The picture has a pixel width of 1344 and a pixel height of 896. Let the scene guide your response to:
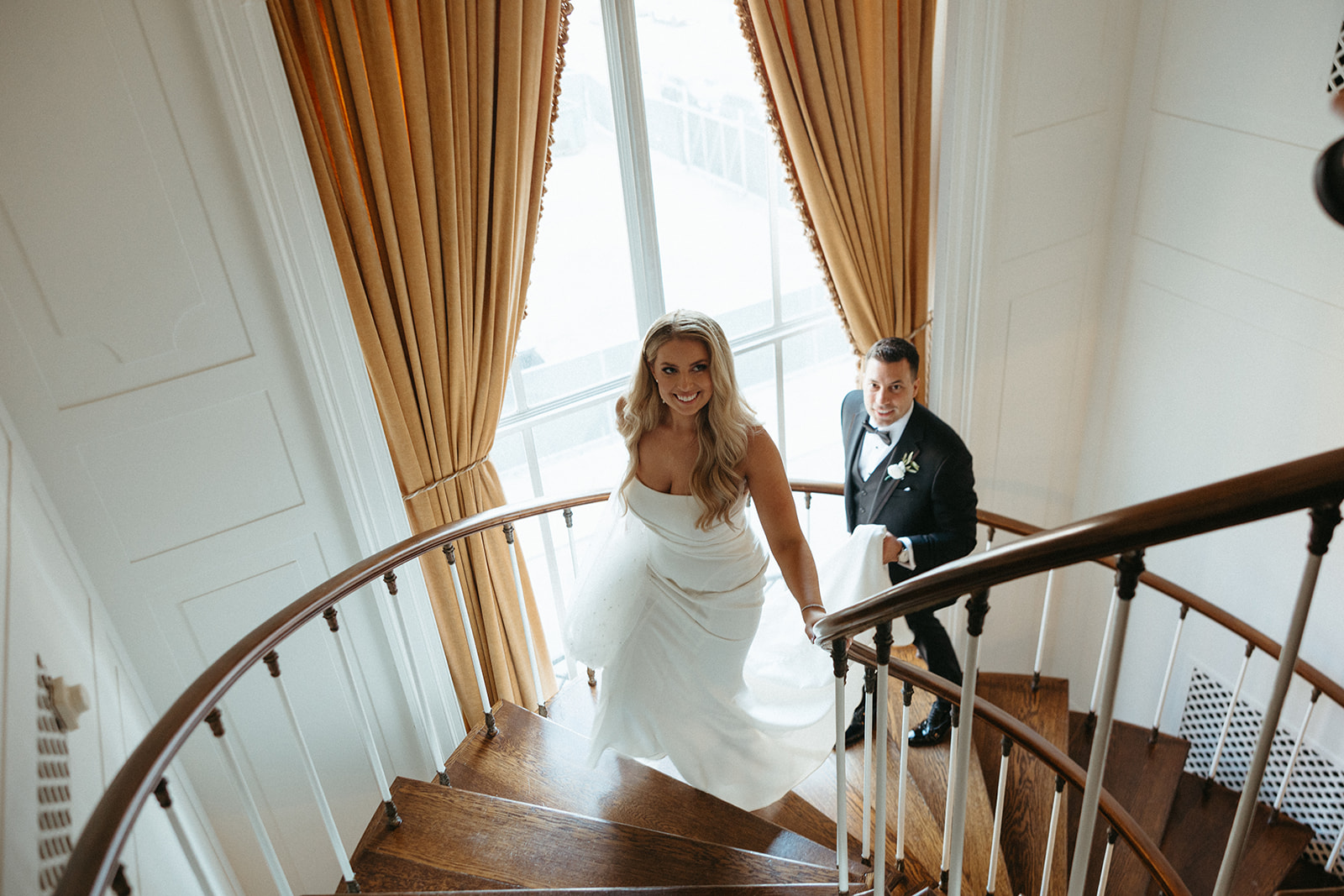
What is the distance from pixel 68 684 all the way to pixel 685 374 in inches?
65.2

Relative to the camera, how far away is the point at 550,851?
8.58 feet

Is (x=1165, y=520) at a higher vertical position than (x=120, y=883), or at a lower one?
higher

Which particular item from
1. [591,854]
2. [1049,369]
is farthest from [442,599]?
[1049,369]

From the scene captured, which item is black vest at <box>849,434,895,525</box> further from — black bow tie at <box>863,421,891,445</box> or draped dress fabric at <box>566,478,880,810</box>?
draped dress fabric at <box>566,478,880,810</box>

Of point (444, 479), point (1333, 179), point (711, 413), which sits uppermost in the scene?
point (1333, 179)

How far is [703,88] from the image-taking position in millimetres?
3988

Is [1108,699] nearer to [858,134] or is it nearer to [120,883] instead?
[120,883]

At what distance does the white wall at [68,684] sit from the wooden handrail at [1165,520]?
153cm

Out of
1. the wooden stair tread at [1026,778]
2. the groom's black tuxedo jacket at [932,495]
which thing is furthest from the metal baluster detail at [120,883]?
the wooden stair tread at [1026,778]

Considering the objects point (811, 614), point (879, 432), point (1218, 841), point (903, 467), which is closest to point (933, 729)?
point (903, 467)

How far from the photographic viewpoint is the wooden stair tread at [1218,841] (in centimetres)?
355

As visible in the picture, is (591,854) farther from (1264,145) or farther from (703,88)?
(1264,145)

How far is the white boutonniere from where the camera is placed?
3277 mm

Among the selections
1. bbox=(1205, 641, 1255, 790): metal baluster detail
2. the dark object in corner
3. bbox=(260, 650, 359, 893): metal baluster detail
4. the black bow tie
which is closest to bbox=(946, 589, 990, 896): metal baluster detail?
the dark object in corner
